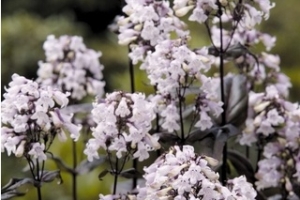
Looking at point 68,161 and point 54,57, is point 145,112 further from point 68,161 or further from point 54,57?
point 68,161

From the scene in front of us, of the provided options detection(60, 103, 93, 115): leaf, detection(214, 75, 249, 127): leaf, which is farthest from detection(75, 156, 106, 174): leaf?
detection(214, 75, 249, 127): leaf

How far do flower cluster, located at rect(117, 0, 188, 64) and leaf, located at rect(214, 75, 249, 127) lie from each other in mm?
274

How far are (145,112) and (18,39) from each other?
3269 millimetres

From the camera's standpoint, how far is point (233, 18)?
216cm

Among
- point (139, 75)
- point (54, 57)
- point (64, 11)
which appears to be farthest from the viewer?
point (64, 11)

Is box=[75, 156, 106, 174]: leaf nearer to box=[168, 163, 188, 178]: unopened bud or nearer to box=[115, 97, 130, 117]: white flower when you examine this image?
box=[115, 97, 130, 117]: white flower

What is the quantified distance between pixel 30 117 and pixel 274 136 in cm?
74

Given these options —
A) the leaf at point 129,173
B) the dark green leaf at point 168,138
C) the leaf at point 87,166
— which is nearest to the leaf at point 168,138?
the dark green leaf at point 168,138

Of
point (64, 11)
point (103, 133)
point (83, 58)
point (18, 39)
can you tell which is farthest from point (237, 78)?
point (64, 11)

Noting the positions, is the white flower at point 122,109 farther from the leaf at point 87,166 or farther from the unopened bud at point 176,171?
the leaf at point 87,166

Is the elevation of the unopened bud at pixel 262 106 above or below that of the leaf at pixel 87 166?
above

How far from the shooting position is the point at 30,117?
1902mm

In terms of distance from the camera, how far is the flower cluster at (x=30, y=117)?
189cm

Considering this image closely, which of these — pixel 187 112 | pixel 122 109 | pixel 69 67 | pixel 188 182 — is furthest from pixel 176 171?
pixel 69 67
